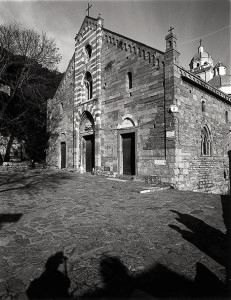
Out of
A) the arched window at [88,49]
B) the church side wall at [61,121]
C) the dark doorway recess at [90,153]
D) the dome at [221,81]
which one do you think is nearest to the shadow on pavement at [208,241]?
the dark doorway recess at [90,153]

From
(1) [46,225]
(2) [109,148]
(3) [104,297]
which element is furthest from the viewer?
(2) [109,148]

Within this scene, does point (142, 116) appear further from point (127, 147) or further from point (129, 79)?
point (129, 79)

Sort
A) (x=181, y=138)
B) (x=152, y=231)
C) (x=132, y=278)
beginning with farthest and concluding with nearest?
(x=181, y=138) < (x=152, y=231) < (x=132, y=278)

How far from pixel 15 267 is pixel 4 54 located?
19.3 m

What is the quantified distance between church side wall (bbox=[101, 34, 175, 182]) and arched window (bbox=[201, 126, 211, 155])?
335 cm

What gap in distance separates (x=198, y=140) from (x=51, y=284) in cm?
1066

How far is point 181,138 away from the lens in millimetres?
9969

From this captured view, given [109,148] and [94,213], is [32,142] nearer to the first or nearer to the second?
[109,148]

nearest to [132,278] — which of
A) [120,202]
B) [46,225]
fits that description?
[46,225]

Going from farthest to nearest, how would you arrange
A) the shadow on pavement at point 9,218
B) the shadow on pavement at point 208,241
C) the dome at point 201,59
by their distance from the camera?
the dome at point 201,59, the shadow on pavement at point 9,218, the shadow on pavement at point 208,241

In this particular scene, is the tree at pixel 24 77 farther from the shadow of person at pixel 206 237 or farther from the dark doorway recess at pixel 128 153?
the shadow of person at pixel 206 237

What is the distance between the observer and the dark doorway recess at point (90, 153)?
15.4m

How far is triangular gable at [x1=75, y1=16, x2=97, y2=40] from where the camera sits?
15.5m

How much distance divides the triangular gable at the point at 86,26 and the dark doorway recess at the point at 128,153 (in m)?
9.31
